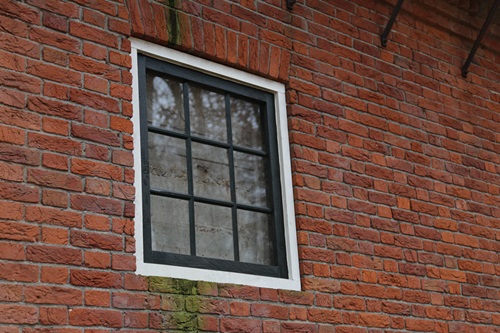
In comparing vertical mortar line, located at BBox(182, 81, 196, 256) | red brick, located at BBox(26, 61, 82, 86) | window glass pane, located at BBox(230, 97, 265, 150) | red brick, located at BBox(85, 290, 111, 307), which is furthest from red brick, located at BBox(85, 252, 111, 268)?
window glass pane, located at BBox(230, 97, 265, 150)

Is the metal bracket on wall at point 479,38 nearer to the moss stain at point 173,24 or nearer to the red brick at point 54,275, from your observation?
the moss stain at point 173,24

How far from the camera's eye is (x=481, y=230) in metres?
6.39

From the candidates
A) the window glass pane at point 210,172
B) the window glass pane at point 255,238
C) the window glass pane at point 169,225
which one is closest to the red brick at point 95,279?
the window glass pane at point 169,225

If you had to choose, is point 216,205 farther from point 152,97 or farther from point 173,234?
point 152,97

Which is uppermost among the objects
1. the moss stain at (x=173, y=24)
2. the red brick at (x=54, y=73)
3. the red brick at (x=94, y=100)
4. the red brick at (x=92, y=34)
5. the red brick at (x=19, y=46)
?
the moss stain at (x=173, y=24)

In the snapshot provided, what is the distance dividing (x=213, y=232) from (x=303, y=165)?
0.78m

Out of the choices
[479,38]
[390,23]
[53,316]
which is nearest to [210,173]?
[53,316]

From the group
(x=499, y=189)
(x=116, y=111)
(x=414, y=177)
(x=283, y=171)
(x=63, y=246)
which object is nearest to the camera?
(x=63, y=246)

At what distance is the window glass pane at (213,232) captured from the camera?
4.94m

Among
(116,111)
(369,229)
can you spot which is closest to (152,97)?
(116,111)

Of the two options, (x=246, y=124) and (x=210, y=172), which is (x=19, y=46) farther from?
(x=246, y=124)

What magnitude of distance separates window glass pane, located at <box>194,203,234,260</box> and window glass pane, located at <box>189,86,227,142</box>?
18.2 inches

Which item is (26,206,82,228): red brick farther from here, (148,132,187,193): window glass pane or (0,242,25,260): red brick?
(148,132,187,193): window glass pane

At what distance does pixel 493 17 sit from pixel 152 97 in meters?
3.29
